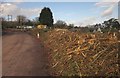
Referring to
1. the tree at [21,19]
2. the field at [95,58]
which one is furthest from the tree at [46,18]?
the field at [95,58]

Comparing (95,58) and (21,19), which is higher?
(21,19)

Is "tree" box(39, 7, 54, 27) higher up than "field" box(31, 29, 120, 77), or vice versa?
"tree" box(39, 7, 54, 27)

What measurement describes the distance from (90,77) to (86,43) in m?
2.42

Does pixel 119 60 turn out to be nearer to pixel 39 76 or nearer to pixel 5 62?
pixel 39 76

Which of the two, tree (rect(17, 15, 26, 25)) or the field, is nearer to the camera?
the field

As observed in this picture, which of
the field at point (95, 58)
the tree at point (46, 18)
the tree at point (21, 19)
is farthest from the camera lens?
the tree at point (21, 19)

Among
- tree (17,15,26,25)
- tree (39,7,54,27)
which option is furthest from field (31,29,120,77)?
tree (17,15,26,25)

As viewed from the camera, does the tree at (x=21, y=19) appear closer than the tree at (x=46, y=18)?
No

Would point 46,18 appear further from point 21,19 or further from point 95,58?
point 95,58

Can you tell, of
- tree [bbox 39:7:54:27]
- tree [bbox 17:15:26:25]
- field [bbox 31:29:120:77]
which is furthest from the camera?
tree [bbox 17:15:26:25]

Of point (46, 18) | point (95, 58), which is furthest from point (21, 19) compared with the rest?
point (95, 58)

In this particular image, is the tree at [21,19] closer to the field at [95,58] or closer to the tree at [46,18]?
the tree at [46,18]

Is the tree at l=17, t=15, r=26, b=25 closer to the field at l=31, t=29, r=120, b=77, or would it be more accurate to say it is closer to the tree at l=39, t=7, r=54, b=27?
the tree at l=39, t=7, r=54, b=27

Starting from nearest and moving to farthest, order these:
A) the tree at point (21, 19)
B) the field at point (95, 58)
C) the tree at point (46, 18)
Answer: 1. the field at point (95, 58)
2. the tree at point (46, 18)
3. the tree at point (21, 19)
